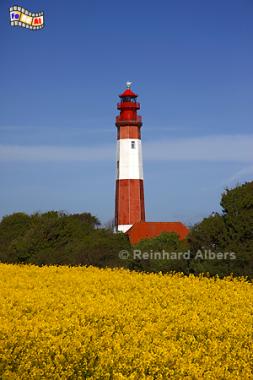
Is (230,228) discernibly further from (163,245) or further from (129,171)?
(129,171)

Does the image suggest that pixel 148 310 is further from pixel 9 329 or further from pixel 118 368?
pixel 118 368

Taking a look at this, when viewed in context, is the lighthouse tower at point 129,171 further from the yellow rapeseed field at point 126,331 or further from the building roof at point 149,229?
the yellow rapeseed field at point 126,331

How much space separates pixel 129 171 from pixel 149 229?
171 inches

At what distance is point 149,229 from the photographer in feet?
148

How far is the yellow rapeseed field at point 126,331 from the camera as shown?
741 cm

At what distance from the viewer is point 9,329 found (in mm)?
8789

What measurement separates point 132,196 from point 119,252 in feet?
65.6

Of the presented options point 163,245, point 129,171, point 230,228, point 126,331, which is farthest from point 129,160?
point 126,331

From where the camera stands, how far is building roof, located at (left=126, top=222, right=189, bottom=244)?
42.9m

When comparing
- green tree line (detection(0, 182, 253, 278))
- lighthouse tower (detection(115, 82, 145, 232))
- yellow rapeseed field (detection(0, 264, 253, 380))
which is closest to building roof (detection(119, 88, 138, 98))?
lighthouse tower (detection(115, 82, 145, 232))

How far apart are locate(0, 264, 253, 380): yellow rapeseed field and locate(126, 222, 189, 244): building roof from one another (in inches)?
1081

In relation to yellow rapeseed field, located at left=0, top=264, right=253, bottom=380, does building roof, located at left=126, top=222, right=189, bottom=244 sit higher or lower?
higher

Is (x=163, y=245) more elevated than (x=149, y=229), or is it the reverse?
(x=149, y=229)

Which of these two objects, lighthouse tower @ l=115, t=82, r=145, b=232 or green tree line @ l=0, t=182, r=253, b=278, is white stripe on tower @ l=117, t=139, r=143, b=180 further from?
green tree line @ l=0, t=182, r=253, b=278
